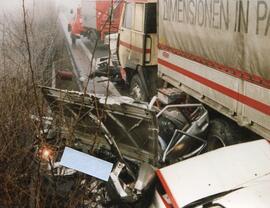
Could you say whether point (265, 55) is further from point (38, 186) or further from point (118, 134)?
point (38, 186)

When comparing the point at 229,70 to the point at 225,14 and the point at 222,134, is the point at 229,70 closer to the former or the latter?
the point at 225,14

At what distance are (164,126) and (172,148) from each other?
0.87m

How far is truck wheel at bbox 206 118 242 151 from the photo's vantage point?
6.91m

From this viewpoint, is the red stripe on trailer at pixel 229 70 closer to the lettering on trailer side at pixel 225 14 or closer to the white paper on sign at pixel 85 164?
the lettering on trailer side at pixel 225 14

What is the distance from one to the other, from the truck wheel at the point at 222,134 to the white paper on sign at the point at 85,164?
9.02ft

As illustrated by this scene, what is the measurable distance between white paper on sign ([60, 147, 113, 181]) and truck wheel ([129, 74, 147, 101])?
21.9ft

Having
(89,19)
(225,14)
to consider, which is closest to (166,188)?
(225,14)

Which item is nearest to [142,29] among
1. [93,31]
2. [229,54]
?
[229,54]

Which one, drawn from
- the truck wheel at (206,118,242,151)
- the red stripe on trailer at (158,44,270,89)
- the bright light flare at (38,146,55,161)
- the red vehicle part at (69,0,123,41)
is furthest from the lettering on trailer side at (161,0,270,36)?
the red vehicle part at (69,0,123,41)

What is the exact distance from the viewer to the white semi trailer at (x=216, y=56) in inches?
233

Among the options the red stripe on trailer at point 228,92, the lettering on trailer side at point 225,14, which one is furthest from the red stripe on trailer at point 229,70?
the lettering on trailer side at point 225,14

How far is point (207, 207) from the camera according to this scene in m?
3.91

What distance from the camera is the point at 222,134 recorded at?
7.14 m

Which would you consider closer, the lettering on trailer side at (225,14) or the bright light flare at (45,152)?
the bright light flare at (45,152)
